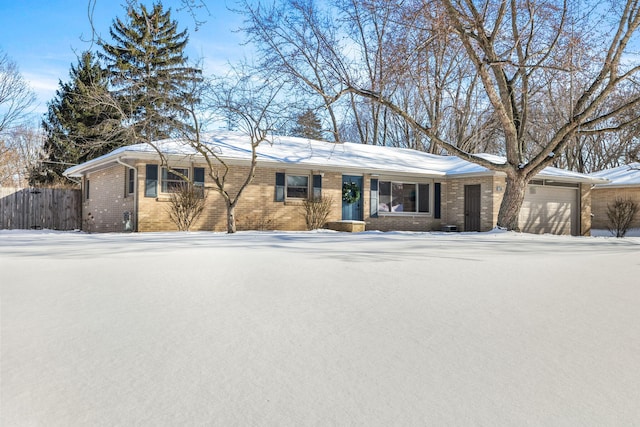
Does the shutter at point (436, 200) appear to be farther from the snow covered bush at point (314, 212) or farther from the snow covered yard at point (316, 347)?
the snow covered yard at point (316, 347)

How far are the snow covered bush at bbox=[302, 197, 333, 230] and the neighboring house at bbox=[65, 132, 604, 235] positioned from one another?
199mm

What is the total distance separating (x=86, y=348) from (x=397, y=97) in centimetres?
2926

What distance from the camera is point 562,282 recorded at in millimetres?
4859

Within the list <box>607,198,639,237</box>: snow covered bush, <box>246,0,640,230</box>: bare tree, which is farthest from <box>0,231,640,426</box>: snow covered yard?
<box>607,198,639,237</box>: snow covered bush

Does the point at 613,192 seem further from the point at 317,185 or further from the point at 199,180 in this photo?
the point at 199,180


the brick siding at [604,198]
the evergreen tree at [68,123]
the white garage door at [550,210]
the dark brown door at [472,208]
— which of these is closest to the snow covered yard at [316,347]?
the dark brown door at [472,208]

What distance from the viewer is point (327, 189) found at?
54.7 feet

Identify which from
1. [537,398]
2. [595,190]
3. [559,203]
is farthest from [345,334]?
[595,190]

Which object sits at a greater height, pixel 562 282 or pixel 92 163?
pixel 92 163

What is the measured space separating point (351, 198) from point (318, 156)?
5.93 feet

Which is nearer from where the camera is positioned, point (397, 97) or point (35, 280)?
point (35, 280)

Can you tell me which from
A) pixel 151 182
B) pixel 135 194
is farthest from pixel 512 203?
pixel 135 194

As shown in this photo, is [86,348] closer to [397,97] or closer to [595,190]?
[595,190]

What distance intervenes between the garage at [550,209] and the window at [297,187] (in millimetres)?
7876
